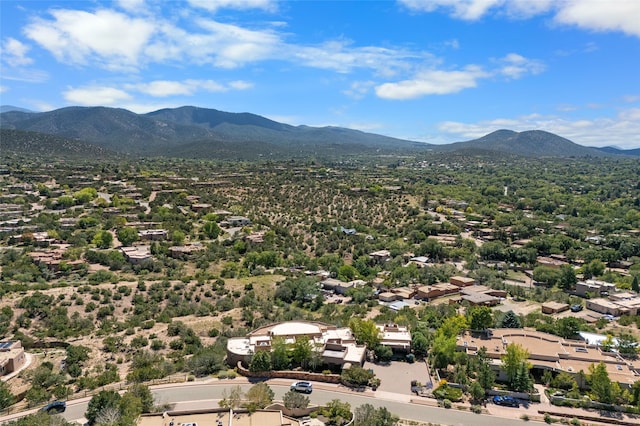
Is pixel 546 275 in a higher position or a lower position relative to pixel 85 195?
lower

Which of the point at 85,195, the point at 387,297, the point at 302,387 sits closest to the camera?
the point at 302,387

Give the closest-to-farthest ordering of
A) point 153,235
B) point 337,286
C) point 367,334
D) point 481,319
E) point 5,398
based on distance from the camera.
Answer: point 5,398, point 367,334, point 481,319, point 337,286, point 153,235

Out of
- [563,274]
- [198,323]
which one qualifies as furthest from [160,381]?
[563,274]

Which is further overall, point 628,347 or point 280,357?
point 628,347

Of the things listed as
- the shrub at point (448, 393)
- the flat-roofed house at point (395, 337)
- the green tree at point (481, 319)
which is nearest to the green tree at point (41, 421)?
the shrub at point (448, 393)

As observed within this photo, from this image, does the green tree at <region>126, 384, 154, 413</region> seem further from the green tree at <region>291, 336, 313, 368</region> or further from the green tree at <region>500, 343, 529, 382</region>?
the green tree at <region>500, 343, 529, 382</region>

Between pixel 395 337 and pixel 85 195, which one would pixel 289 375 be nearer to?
pixel 395 337

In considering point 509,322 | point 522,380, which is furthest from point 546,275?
point 522,380
